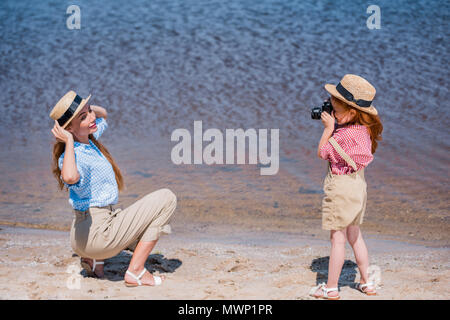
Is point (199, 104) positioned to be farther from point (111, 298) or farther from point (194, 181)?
point (111, 298)

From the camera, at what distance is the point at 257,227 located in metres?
5.23

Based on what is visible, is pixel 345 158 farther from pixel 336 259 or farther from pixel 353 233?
pixel 336 259

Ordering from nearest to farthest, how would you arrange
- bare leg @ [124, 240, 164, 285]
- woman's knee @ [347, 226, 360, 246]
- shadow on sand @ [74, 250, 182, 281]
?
woman's knee @ [347, 226, 360, 246] < bare leg @ [124, 240, 164, 285] < shadow on sand @ [74, 250, 182, 281]

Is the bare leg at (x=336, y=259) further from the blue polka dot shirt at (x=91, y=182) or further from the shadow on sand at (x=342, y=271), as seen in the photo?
the blue polka dot shirt at (x=91, y=182)

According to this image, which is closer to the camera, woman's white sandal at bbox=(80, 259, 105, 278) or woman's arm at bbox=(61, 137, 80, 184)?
woman's arm at bbox=(61, 137, 80, 184)

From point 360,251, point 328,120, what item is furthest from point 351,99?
point 360,251

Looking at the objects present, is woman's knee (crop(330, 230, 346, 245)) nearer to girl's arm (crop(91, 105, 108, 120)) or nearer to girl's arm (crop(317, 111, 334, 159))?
girl's arm (crop(317, 111, 334, 159))

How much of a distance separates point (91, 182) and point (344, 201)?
4.77ft

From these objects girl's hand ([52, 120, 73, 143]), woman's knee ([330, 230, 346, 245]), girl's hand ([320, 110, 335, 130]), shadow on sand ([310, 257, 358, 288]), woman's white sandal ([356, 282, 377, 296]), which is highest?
girl's hand ([320, 110, 335, 130])

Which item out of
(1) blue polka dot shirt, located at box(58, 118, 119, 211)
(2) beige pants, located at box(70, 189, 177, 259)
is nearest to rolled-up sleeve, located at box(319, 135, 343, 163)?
(2) beige pants, located at box(70, 189, 177, 259)

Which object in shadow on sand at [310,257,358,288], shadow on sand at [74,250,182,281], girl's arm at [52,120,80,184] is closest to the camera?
girl's arm at [52,120,80,184]

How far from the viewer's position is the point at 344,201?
3203 mm

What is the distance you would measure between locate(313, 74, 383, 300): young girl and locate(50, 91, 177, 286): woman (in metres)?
0.98

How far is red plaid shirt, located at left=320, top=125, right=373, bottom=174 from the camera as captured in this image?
320cm
